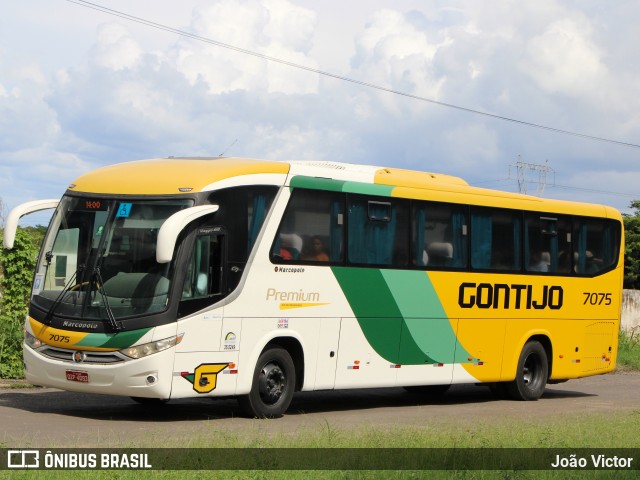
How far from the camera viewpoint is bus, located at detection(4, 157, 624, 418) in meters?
15.3

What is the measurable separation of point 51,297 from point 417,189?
6292 mm

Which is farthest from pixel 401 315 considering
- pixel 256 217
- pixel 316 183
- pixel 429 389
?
pixel 429 389

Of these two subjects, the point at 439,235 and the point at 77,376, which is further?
the point at 439,235

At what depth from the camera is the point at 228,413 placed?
1708 cm

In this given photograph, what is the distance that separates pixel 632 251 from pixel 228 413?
2642 inches

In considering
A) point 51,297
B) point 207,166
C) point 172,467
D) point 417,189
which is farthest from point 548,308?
point 172,467

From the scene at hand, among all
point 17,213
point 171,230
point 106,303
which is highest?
A: point 17,213

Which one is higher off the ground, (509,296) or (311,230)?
(311,230)

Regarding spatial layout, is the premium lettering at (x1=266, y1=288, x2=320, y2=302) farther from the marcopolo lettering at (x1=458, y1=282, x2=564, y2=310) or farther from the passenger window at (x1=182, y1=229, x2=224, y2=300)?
the marcopolo lettering at (x1=458, y1=282, x2=564, y2=310)

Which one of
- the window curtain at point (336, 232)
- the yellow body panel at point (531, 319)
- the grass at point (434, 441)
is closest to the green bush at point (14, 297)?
the window curtain at point (336, 232)

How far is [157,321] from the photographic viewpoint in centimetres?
1509

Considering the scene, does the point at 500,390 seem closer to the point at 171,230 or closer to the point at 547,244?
the point at 547,244

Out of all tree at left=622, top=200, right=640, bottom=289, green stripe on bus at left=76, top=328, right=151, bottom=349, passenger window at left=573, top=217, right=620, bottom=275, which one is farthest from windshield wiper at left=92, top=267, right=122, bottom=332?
tree at left=622, top=200, right=640, bottom=289

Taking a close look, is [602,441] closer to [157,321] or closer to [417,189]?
[157,321]
